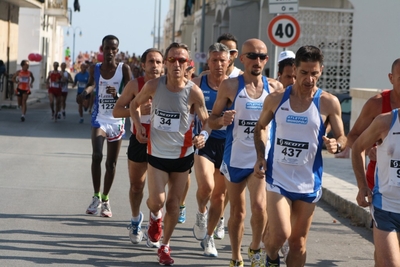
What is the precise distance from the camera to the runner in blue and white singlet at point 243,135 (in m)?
7.89

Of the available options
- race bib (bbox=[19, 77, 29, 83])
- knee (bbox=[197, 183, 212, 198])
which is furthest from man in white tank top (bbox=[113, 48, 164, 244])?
race bib (bbox=[19, 77, 29, 83])

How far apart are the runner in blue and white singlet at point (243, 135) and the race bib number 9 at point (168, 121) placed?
1.93 ft

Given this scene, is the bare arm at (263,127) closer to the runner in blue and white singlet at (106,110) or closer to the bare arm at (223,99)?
the bare arm at (223,99)

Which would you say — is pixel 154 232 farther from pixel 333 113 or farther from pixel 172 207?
pixel 333 113

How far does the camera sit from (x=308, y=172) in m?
6.67

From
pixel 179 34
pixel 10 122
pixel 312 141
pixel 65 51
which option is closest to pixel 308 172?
pixel 312 141

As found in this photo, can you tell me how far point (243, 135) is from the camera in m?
7.96

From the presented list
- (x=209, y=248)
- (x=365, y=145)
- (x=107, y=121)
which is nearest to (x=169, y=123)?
(x=209, y=248)

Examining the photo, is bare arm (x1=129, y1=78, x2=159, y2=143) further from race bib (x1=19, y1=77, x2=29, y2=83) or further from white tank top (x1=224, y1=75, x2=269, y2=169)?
race bib (x1=19, y1=77, x2=29, y2=83)

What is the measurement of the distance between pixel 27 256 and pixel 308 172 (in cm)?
300

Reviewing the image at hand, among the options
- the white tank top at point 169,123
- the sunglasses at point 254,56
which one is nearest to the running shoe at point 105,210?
the white tank top at point 169,123

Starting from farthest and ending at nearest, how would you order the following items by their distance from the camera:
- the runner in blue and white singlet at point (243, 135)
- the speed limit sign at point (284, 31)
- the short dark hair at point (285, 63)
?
the speed limit sign at point (284, 31) → the short dark hair at point (285, 63) → the runner in blue and white singlet at point (243, 135)

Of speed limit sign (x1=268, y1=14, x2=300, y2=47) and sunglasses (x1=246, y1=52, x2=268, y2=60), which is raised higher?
speed limit sign (x1=268, y1=14, x2=300, y2=47)

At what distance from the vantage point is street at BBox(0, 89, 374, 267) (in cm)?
841
